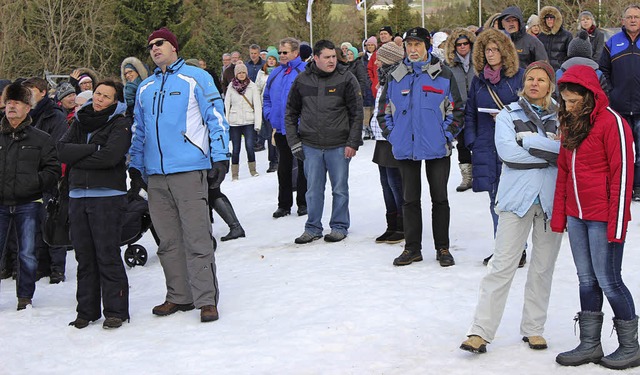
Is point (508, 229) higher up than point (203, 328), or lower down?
higher up

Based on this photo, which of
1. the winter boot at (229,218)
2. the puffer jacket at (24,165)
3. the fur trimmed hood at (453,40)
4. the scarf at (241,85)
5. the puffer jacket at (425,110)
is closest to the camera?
the puffer jacket at (24,165)

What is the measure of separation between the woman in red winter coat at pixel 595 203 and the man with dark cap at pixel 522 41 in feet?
13.7

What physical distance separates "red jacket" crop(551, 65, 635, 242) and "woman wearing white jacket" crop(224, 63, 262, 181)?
418 inches

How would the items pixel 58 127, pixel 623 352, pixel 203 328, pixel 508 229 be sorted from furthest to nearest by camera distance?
1. pixel 58 127
2. pixel 203 328
3. pixel 508 229
4. pixel 623 352

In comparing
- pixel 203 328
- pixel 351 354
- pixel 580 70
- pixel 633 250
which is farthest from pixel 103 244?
pixel 633 250

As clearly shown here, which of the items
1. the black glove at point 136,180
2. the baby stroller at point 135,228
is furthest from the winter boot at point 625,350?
the baby stroller at point 135,228

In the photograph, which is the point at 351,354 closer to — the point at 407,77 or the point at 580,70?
the point at 580,70

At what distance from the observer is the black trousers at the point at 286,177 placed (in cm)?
1097

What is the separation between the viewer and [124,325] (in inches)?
269

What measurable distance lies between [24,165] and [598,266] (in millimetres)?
5266

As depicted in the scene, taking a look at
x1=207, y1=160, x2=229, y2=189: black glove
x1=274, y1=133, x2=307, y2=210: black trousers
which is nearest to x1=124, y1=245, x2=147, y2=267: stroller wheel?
x1=274, y1=133, x2=307, y2=210: black trousers

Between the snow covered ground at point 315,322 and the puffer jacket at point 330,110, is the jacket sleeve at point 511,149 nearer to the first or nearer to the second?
the snow covered ground at point 315,322

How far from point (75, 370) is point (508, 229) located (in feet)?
10.7

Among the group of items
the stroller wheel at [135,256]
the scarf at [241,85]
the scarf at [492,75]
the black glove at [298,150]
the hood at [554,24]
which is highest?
the hood at [554,24]
